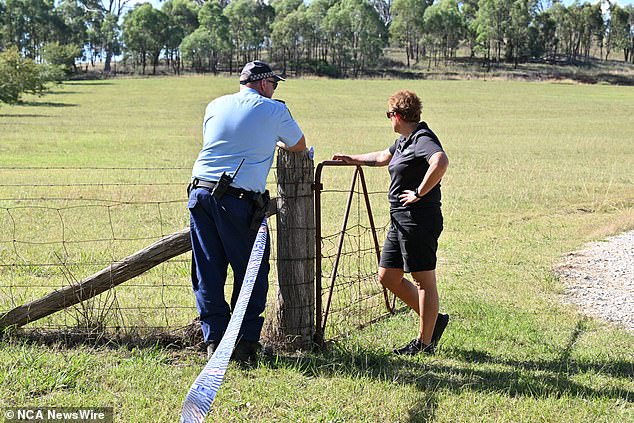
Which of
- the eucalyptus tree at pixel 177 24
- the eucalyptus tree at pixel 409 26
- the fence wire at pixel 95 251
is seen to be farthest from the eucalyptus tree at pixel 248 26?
the fence wire at pixel 95 251

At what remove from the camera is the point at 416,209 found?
18.7 feet

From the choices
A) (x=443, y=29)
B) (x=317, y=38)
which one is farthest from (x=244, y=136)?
(x=443, y=29)

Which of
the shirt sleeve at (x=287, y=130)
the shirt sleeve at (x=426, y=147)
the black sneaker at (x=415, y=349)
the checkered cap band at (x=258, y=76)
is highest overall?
the checkered cap band at (x=258, y=76)

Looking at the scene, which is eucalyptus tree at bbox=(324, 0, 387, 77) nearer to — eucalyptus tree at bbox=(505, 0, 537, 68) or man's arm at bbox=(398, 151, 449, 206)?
eucalyptus tree at bbox=(505, 0, 537, 68)

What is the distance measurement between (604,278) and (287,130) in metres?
5.19

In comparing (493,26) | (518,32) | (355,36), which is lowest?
(355,36)

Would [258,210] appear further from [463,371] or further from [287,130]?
[463,371]

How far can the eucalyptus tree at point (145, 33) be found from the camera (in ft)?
415

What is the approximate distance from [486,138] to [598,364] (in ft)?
100

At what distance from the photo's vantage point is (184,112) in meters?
51.2

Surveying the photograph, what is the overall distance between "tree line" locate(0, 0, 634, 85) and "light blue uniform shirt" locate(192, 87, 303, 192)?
11217 cm

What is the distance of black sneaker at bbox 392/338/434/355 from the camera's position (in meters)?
5.86

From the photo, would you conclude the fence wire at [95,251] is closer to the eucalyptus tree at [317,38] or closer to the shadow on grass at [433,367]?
the shadow on grass at [433,367]

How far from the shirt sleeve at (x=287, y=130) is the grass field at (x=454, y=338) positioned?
5.08 ft
